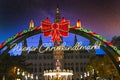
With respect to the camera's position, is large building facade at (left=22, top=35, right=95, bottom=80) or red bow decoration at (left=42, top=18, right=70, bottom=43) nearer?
red bow decoration at (left=42, top=18, right=70, bottom=43)

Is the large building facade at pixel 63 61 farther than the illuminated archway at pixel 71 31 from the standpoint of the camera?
Yes

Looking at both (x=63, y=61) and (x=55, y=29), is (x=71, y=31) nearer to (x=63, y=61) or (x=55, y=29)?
(x=55, y=29)

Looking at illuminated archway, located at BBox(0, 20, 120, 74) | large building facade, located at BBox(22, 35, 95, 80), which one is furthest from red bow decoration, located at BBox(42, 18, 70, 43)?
large building facade, located at BBox(22, 35, 95, 80)

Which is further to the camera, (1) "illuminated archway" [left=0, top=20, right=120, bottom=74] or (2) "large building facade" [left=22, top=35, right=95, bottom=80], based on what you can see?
(2) "large building facade" [left=22, top=35, right=95, bottom=80]

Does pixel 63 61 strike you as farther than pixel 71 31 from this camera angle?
Yes

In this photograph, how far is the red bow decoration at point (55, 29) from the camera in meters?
24.3

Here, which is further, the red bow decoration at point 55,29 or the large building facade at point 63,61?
the large building facade at point 63,61

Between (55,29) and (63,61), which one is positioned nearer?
(55,29)

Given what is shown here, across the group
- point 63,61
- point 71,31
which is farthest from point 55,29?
point 63,61

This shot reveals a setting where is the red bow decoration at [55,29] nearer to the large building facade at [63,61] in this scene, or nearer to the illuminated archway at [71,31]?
the illuminated archway at [71,31]

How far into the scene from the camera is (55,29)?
2436 cm

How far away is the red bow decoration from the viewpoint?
24.3 meters

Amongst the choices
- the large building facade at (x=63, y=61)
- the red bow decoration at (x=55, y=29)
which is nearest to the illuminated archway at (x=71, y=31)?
the red bow decoration at (x=55, y=29)

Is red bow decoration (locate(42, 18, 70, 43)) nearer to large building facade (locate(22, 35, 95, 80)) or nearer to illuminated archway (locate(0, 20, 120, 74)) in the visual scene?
illuminated archway (locate(0, 20, 120, 74))
